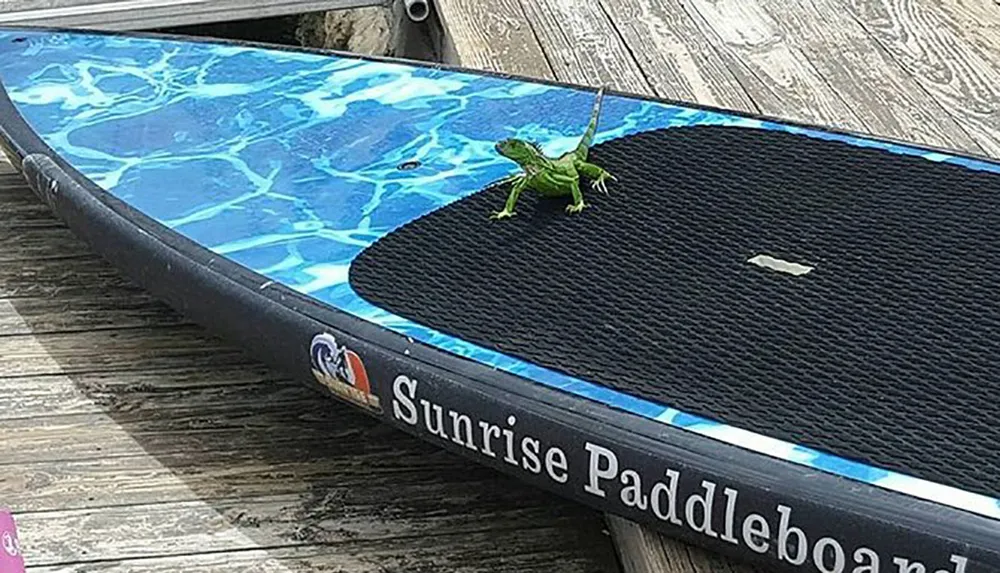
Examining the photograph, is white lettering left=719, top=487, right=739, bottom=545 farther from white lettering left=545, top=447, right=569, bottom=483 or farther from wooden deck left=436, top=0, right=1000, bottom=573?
wooden deck left=436, top=0, right=1000, bottom=573

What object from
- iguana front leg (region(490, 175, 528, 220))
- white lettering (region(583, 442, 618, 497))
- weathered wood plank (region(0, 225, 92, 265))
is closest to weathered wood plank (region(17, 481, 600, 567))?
white lettering (region(583, 442, 618, 497))

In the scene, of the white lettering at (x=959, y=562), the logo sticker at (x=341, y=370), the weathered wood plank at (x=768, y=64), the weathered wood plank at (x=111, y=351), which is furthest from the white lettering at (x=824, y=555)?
the weathered wood plank at (x=768, y=64)

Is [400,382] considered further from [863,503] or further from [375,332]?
[863,503]

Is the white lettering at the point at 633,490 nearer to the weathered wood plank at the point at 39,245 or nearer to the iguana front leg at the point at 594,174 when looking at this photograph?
the iguana front leg at the point at 594,174

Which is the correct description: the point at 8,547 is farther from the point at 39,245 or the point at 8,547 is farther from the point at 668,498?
the point at 39,245

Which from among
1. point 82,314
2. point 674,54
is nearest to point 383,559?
point 82,314

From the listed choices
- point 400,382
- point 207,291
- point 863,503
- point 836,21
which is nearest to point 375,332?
point 400,382
